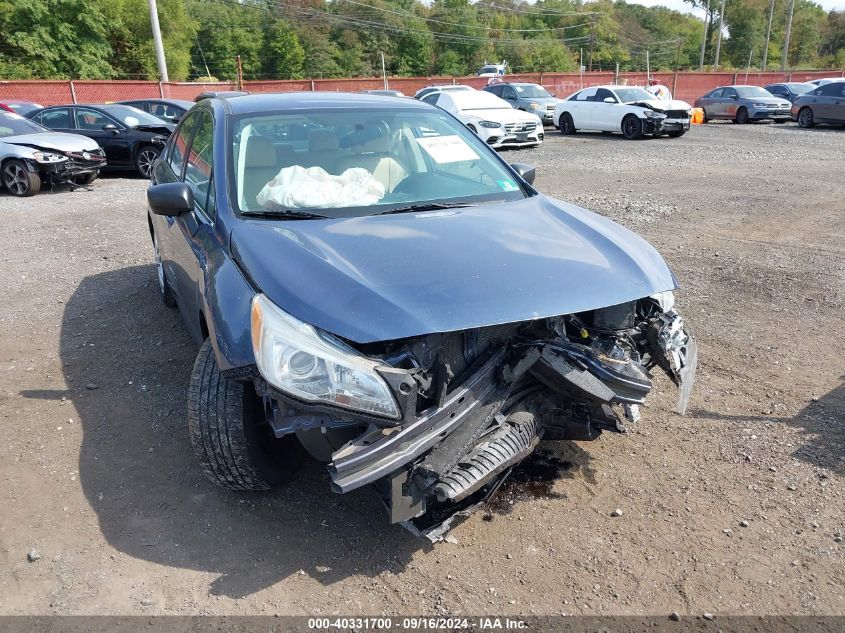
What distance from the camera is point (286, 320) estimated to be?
2.54 m

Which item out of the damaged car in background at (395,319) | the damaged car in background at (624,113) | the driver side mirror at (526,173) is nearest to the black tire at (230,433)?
the damaged car in background at (395,319)

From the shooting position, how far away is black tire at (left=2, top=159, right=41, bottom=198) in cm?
1141

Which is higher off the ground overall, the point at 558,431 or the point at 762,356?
the point at 558,431

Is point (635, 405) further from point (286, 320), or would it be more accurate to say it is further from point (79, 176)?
point (79, 176)

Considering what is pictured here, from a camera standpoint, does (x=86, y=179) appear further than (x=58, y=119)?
No

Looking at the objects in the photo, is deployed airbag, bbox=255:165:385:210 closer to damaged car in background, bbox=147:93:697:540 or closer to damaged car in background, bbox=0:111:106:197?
damaged car in background, bbox=147:93:697:540

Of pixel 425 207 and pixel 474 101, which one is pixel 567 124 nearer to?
pixel 474 101

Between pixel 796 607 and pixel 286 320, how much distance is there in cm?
216

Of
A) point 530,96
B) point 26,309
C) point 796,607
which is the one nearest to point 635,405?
point 796,607

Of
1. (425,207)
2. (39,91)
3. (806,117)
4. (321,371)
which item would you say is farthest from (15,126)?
(806,117)

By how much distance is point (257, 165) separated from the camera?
3613 millimetres

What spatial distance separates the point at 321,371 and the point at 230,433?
73 cm

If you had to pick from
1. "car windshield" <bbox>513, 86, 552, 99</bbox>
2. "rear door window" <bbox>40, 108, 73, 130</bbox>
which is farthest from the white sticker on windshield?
"car windshield" <bbox>513, 86, 552, 99</bbox>

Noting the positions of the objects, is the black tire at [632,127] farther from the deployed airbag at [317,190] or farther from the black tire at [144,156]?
the deployed airbag at [317,190]
